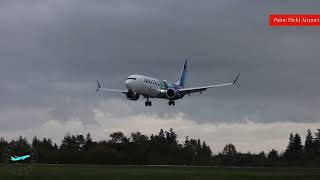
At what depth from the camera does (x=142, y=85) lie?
119m

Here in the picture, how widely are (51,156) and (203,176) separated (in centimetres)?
6024

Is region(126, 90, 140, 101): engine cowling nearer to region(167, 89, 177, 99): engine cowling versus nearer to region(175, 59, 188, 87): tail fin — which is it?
region(167, 89, 177, 99): engine cowling

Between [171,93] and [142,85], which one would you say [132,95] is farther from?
[171,93]

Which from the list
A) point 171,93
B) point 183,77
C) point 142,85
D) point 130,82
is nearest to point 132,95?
point 130,82

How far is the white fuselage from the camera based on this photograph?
11875 centimetres

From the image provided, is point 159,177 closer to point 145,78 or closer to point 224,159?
point 145,78

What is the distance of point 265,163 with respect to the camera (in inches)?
4690

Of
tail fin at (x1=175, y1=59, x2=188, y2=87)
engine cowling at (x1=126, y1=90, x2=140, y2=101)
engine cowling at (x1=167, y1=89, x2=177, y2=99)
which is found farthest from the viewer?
tail fin at (x1=175, y1=59, x2=188, y2=87)

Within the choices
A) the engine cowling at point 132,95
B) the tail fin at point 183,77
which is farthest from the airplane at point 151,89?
the tail fin at point 183,77

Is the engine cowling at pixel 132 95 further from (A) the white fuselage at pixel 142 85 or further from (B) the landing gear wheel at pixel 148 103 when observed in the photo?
(B) the landing gear wheel at pixel 148 103

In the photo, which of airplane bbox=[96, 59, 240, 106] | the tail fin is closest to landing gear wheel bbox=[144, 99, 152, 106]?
airplane bbox=[96, 59, 240, 106]

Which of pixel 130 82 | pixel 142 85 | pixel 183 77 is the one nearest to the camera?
pixel 142 85

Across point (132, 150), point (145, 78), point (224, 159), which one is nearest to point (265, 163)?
point (224, 159)

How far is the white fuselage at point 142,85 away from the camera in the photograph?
118750 millimetres
